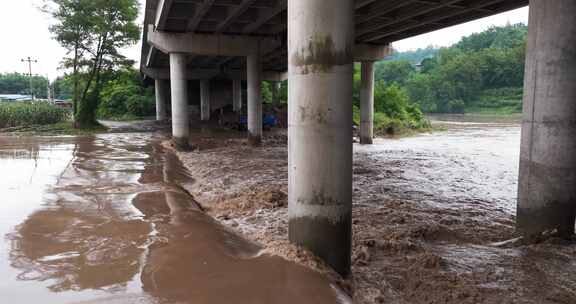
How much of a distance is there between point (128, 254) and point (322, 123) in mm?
3173

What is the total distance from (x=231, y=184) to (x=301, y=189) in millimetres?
7078

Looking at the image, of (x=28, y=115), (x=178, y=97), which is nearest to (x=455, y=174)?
(x=178, y=97)

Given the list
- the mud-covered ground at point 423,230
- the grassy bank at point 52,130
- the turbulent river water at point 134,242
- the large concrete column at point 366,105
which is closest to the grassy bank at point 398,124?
the large concrete column at point 366,105

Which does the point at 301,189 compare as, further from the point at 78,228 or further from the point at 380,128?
the point at 380,128

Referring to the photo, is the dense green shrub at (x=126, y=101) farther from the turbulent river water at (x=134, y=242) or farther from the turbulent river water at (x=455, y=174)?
the turbulent river water at (x=134, y=242)

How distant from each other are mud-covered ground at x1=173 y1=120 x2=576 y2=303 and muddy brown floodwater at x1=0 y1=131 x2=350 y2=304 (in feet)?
2.01

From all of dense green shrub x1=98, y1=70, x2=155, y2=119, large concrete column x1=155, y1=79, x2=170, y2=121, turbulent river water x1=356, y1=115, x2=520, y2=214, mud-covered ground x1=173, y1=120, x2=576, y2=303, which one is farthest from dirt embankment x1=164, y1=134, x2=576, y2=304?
dense green shrub x1=98, y1=70, x2=155, y2=119

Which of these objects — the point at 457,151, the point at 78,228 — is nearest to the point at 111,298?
the point at 78,228

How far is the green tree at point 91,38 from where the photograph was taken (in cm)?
3294

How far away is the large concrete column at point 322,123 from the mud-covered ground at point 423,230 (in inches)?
17.2

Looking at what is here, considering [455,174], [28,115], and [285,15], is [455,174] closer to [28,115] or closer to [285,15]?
[285,15]

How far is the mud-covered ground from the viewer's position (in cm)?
563

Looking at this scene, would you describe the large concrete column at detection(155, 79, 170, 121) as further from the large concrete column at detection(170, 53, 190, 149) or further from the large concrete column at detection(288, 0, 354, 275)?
the large concrete column at detection(288, 0, 354, 275)

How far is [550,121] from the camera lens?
24.0 ft
